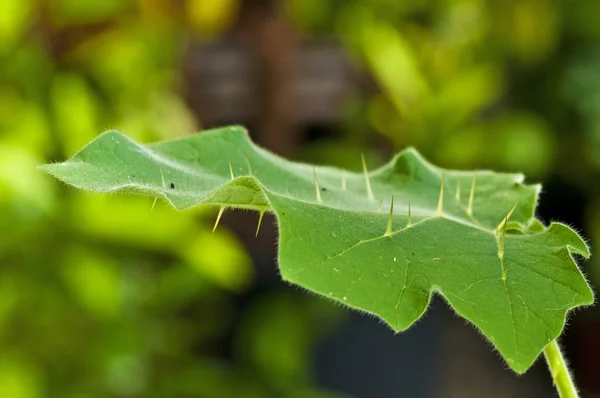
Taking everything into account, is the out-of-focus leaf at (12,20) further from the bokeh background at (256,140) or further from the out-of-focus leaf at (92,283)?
the out-of-focus leaf at (92,283)

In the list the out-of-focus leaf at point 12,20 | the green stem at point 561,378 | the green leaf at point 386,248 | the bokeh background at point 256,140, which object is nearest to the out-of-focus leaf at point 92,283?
the bokeh background at point 256,140

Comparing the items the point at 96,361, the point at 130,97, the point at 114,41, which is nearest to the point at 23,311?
the point at 96,361

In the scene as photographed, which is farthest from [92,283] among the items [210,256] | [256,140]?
[256,140]

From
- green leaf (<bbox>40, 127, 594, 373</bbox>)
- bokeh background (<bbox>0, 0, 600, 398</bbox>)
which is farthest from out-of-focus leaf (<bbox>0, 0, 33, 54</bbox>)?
green leaf (<bbox>40, 127, 594, 373</bbox>)

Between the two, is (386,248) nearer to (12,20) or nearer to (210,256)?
(210,256)

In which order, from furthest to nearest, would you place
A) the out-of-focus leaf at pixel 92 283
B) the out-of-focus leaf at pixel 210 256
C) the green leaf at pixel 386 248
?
1. the out-of-focus leaf at pixel 210 256
2. the out-of-focus leaf at pixel 92 283
3. the green leaf at pixel 386 248

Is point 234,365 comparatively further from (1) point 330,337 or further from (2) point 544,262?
(2) point 544,262
